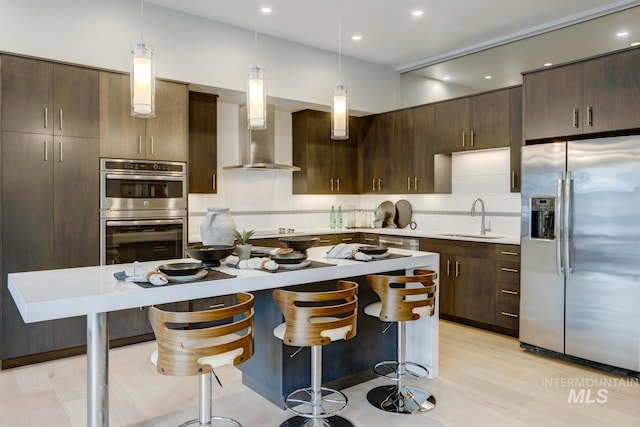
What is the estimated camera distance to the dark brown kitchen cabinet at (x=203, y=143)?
479cm

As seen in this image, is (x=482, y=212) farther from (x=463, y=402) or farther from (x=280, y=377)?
(x=280, y=377)

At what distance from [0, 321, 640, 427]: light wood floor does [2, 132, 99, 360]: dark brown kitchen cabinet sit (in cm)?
28

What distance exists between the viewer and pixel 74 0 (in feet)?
12.5

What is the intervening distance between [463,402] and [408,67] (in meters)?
4.61

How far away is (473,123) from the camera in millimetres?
5016

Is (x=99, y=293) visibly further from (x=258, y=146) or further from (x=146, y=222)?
(x=258, y=146)

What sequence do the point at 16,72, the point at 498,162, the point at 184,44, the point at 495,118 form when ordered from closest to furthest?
the point at 16,72, the point at 184,44, the point at 495,118, the point at 498,162

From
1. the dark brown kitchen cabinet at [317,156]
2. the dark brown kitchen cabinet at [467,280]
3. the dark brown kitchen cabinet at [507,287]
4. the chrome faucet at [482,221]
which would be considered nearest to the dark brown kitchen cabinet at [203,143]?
the dark brown kitchen cabinet at [317,156]

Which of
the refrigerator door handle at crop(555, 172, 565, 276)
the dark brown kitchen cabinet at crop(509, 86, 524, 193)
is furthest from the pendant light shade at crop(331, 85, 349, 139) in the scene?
the dark brown kitchen cabinet at crop(509, 86, 524, 193)

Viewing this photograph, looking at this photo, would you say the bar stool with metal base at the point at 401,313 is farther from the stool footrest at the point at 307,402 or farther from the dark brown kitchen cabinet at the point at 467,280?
the dark brown kitchen cabinet at the point at 467,280

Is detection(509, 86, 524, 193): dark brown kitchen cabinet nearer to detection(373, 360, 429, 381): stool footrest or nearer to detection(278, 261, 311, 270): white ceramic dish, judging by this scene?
detection(373, 360, 429, 381): stool footrest

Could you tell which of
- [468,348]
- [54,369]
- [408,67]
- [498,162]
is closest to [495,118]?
[498,162]

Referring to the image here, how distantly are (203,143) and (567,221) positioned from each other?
3.63 m

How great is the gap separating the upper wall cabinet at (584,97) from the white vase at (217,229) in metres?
2.84
